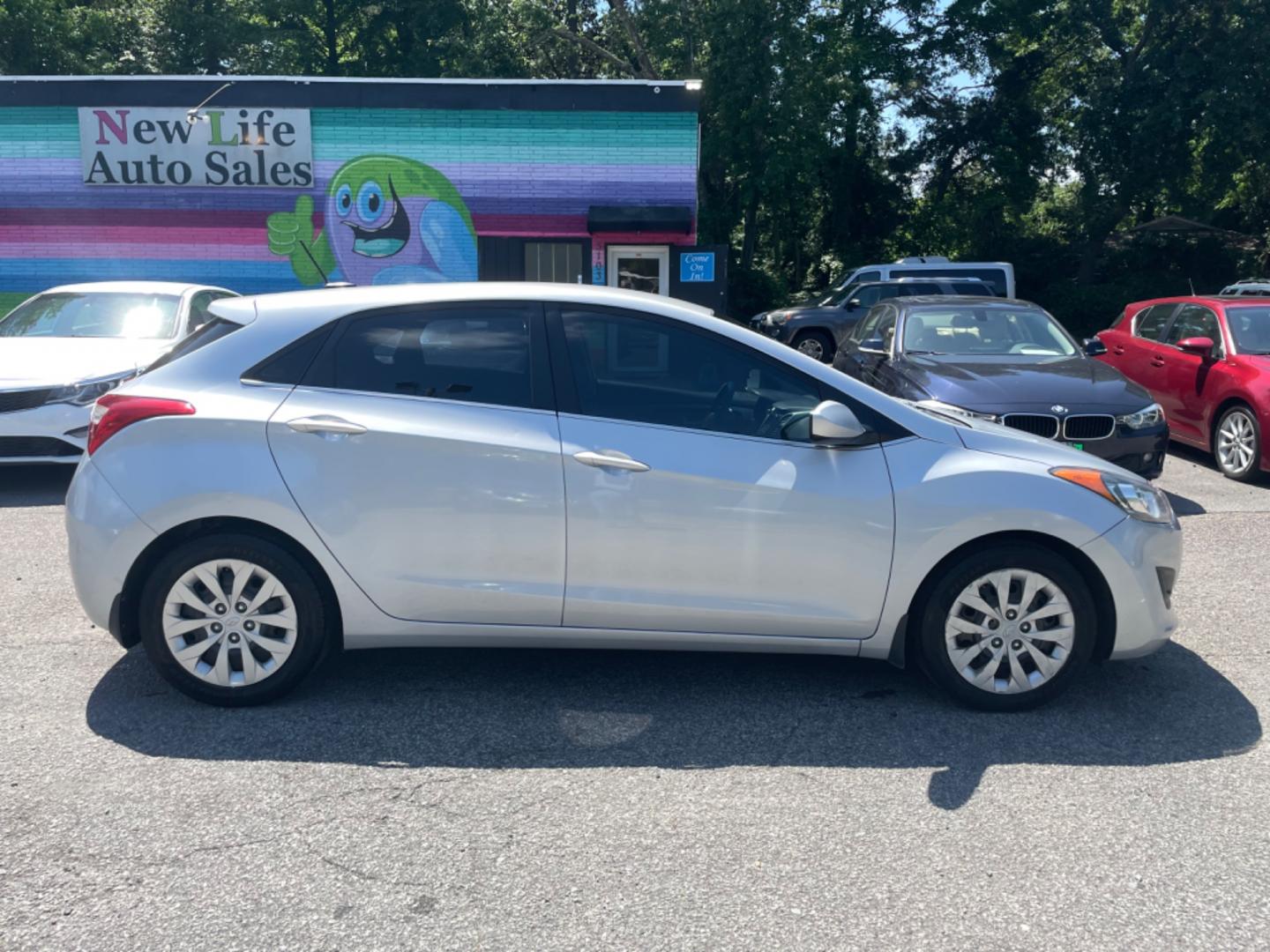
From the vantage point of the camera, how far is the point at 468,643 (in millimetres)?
4469

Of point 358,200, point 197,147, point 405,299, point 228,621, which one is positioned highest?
point 197,147

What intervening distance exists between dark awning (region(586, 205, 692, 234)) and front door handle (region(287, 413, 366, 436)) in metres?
14.1

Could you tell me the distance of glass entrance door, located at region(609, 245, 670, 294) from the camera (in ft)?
61.0

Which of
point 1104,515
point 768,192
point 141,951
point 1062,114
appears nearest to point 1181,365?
point 1104,515

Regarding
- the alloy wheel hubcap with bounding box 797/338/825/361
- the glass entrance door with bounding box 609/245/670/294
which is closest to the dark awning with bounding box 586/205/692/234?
the glass entrance door with bounding box 609/245/670/294

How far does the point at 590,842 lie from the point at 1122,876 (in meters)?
1.56

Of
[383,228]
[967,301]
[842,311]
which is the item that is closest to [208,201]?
[383,228]

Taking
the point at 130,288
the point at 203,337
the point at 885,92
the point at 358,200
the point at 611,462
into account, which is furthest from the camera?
the point at 885,92

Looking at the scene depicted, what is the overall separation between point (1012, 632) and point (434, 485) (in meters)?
2.32

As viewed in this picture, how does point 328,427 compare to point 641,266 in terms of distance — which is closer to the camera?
point 328,427

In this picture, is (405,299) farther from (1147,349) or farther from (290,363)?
(1147,349)

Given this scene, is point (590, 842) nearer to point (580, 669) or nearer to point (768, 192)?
point (580, 669)

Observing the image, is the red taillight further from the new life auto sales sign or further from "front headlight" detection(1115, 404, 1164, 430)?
the new life auto sales sign

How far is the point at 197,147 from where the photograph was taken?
1822cm
